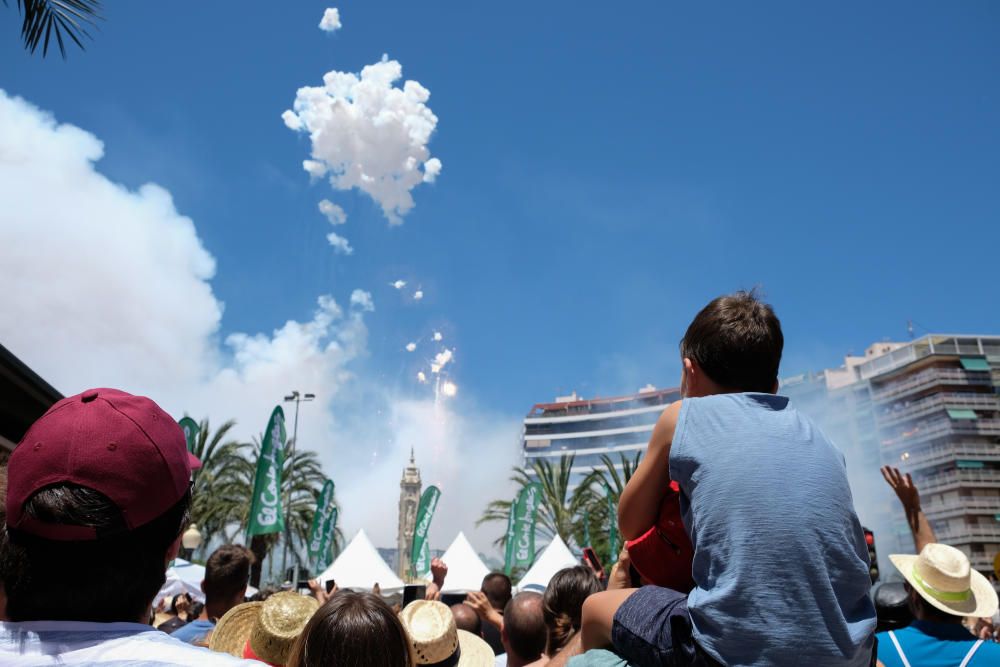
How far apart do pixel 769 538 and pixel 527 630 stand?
2357 millimetres

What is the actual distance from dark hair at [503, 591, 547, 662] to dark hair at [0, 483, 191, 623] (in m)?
Result: 2.61

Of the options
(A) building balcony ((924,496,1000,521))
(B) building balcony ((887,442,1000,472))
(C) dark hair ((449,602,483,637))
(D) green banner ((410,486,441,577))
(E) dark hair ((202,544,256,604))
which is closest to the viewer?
(E) dark hair ((202,544,256,604))

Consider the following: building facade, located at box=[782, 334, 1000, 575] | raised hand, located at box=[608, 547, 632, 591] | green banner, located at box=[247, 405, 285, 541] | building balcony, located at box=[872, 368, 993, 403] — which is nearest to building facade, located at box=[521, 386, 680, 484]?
building facade, located at box=[782, 334, 1000, 575]

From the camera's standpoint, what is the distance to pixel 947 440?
219 feet

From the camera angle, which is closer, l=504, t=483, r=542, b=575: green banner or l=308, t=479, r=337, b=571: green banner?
l=308, t=479, r=337, b=571: green banner

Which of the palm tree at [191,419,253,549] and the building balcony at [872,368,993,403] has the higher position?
the building balcony at [872,368,993,403]

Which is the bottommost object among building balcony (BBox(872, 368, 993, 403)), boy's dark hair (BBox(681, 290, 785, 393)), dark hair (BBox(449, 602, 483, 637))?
dark hair (BBox(449, 602, 483, 637))

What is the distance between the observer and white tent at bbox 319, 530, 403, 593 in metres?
18.0

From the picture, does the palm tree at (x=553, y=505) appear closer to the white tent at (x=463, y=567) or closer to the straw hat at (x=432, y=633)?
the white tent at (x=463, y=567)

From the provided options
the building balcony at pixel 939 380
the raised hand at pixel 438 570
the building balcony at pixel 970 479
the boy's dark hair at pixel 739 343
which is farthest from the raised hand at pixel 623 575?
the building balcony at pixel 939 380

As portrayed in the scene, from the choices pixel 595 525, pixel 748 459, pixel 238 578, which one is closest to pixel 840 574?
pixel 748 459

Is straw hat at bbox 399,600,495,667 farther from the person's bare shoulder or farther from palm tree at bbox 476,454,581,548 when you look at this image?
palm tree at bbox 476,454,581,548

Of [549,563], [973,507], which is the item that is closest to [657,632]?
[549,563]

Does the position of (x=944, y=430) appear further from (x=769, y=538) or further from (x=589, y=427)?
(x=769, y=538)
